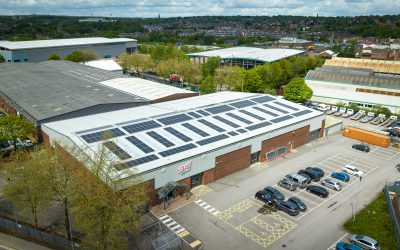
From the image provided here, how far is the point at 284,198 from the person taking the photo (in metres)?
32.6

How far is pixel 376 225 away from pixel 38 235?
28924 mm

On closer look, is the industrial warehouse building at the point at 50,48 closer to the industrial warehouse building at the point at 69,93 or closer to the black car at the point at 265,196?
the industrial warehouse building at the point at 69,93

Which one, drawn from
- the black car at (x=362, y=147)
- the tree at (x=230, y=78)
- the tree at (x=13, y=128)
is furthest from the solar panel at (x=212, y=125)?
the tree at (x=230, y=78)

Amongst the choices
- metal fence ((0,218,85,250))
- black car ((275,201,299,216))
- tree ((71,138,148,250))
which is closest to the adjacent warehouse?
black car ((275,201,299,216))

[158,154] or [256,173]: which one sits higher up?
[158,154]

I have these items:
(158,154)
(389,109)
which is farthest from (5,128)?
(389,109)

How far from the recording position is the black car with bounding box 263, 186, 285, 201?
32119 millimetres

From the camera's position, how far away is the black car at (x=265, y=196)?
31.9 m

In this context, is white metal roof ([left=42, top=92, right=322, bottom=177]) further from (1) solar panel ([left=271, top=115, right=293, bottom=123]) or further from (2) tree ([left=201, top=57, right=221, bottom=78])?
(2) tree ([left=201, top=57, right=221, bottom=78])

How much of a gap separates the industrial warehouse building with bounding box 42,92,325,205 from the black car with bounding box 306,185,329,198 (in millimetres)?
8285

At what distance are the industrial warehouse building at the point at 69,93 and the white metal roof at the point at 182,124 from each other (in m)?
5.25

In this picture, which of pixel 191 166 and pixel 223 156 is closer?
pixel 191 166

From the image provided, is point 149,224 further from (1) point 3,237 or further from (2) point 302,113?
(2) point 302,113

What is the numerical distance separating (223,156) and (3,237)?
868 inches
